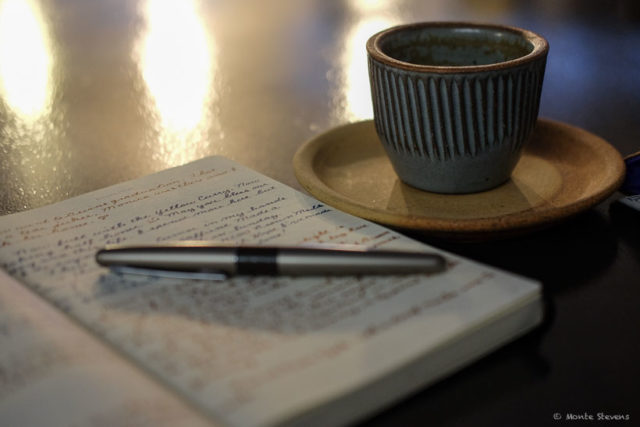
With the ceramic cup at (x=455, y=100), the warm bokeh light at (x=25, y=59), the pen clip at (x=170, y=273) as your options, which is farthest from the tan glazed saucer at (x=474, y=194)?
the warm bokeh light at (x=25, y=59)

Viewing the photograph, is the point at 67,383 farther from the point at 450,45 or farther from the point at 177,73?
the point at 177,73

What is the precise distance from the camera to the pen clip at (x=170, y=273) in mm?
425

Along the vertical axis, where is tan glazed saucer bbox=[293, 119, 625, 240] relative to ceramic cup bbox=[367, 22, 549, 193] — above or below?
below

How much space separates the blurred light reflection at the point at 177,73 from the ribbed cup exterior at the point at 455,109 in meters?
0.25

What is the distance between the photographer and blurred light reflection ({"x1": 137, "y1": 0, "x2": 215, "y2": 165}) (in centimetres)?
77

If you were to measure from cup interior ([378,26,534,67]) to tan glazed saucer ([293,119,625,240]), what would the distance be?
0.10m

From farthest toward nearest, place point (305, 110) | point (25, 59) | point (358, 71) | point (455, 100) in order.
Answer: point (25, 59) < point (358, 71) < point (305, 110) < point (455, 100)

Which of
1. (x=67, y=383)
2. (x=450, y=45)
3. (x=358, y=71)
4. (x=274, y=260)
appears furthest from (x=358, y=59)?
(x=67, y=383)

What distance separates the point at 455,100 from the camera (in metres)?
0.53

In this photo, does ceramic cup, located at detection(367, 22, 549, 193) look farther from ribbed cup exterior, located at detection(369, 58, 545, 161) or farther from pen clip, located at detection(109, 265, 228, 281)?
pen clip, located at detection(109, 265, 228, 281)

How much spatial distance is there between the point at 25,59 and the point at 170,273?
0.80 m

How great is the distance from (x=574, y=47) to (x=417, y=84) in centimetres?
60

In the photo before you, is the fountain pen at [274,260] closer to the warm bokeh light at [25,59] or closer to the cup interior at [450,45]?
the cup interior at [450,45]

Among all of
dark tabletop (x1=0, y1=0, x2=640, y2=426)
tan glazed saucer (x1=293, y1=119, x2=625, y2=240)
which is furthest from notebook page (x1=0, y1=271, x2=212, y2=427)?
tan glazed saucer (x1=293, y1=119, x2=625, y2=240)
